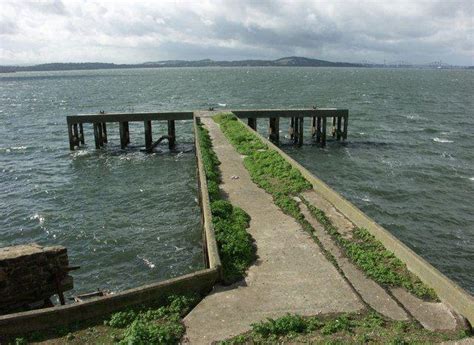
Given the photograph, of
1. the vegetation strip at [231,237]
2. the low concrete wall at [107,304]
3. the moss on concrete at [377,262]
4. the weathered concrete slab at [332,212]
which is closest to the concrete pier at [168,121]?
the vegetation strip at [231,237]

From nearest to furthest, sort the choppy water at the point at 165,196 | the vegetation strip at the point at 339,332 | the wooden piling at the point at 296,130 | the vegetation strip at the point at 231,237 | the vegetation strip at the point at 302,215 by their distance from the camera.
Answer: the vegetation strip at the point at 339,332
the vegetation strip at the point at 302,215
the vegetation strip at the point at 231,237
the choppy water at the point at 165,196
the wooden piling at the point at 296,130

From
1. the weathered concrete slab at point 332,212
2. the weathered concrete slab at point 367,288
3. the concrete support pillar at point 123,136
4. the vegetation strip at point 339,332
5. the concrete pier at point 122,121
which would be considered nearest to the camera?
the vegetation strip at point 339,332

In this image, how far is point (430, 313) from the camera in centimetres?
874

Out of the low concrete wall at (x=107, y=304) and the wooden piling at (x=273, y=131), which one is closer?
the low concrete wall at (x=107, y=304)

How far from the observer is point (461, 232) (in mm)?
19219

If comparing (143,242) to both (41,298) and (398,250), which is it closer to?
(41,298)

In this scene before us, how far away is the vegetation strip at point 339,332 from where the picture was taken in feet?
25.6

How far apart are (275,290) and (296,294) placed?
478 mm

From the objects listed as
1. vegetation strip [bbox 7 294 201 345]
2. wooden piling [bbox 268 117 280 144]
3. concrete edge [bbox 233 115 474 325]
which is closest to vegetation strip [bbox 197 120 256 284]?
vegetation strip [bbox 7 294 201 345]

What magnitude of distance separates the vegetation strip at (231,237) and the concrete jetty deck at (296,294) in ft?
0.82

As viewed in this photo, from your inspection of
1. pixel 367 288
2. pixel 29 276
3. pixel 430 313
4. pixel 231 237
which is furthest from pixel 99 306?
pixel 430 313

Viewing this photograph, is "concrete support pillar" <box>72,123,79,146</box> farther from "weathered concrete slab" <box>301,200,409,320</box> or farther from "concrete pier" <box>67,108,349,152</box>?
"weathered concrete slab" <box>301,200,409,320</box>

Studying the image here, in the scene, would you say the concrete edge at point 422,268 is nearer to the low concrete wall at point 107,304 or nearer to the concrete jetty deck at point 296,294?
the concrete jetty deck at point 296,294

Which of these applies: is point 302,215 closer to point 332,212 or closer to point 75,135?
point 332,212
